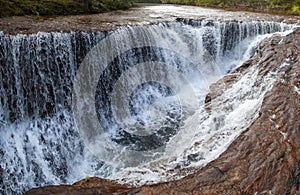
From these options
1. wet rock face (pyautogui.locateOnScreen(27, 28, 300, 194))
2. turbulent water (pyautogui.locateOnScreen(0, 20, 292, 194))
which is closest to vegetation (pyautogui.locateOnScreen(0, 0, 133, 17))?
turbulent water (pyautogui.locateOnScreen(0, 20, 292, 194))

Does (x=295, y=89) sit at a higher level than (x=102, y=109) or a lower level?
higher

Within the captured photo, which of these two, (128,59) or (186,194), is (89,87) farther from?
(186,194)

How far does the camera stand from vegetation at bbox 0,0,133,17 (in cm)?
1054

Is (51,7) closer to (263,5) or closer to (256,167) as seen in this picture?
(256,167)

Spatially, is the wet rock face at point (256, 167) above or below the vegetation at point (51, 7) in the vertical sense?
below

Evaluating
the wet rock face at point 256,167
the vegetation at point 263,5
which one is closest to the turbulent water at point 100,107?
the wet rock face at point 256,167

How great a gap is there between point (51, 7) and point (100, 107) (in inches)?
249

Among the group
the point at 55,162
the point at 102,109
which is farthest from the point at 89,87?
the point at 55,162

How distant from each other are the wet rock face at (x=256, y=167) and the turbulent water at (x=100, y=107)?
0.53m

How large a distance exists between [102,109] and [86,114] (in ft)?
1.78

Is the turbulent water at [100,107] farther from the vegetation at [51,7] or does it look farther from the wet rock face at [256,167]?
the vegetation at [51,7]

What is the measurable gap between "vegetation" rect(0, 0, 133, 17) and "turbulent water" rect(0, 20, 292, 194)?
4117mm

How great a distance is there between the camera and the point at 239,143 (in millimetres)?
3191

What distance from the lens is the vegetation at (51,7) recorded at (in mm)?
10545
